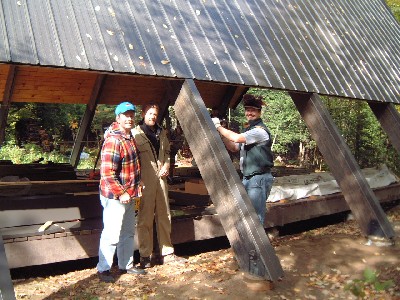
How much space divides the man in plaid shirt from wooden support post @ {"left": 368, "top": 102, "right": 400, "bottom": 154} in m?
5.23

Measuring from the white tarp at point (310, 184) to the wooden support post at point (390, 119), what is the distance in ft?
3.63

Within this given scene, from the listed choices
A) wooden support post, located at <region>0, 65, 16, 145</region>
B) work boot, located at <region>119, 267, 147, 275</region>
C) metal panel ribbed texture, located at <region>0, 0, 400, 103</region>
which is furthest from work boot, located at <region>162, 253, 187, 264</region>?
wooden support post, located at <region>0, 65, 16, 145</region>

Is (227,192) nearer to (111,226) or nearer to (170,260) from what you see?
(111,226)

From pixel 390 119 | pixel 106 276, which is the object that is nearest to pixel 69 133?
pixel 390 119

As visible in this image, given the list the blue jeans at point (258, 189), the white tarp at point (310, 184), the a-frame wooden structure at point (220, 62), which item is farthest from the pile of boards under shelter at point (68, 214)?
the a-frame wooden structure at point (220, 62)

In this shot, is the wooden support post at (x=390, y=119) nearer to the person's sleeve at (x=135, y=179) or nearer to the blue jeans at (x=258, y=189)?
the blue jeans at (x=258, y=189)

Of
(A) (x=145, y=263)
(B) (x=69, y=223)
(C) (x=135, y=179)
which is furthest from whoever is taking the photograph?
(B) (x=69, y=223)

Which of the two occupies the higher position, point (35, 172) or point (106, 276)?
point (35, 172)

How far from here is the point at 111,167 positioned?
4352mm

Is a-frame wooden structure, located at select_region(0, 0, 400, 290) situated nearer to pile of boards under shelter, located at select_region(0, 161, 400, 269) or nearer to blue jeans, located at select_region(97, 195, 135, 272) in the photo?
blue jeans, located at select_region(97, 195, 135, 272)

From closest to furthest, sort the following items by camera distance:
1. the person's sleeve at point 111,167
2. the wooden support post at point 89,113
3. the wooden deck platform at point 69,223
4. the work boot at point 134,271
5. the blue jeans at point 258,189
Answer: the person's sleeve at point 111,167
the wooden deck platform at point 69,223
the work boot at point 134,271
the blue jeans at point 258,189
the wooden support post at point 89,113

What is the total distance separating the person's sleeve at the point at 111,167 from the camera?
434 cm

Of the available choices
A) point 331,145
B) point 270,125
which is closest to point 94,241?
point 331,145

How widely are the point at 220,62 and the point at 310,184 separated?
11.4 feet
